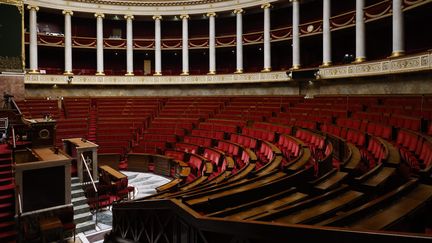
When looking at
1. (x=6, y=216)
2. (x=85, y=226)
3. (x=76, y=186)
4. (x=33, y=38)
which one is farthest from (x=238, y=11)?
(x=6, y=216)

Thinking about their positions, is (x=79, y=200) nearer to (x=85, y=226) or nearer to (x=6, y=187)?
(x=85, y=226)

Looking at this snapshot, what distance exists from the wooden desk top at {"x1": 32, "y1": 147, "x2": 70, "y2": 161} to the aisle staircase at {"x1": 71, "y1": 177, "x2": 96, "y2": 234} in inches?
46.4

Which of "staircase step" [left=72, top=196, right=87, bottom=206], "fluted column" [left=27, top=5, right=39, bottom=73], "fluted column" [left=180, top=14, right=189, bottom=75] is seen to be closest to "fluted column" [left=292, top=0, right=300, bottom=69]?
"fluted column" [left=180, top=14, right=189, bottom=75]

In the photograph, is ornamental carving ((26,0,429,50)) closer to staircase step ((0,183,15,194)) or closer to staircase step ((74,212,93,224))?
staircase step ((74,212,93,224))

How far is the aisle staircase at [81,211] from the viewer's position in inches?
274

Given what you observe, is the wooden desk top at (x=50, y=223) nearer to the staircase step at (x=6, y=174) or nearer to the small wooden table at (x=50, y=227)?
the small wooden table at (x=50, y=227)

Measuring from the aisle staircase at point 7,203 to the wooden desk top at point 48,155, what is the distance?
2.11 feet

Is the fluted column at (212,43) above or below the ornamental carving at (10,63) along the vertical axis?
above

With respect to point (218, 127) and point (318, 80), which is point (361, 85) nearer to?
point (318, 80)

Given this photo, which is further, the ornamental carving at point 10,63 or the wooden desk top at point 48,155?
the ornamental carving at point 10,63

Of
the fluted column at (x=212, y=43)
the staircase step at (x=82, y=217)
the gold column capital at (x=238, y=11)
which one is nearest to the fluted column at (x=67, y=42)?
the fluted column at (x=212, y=43)

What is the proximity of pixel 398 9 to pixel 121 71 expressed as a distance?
1717 cm

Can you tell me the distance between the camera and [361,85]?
13.7 metres

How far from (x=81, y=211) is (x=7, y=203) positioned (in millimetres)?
1676
